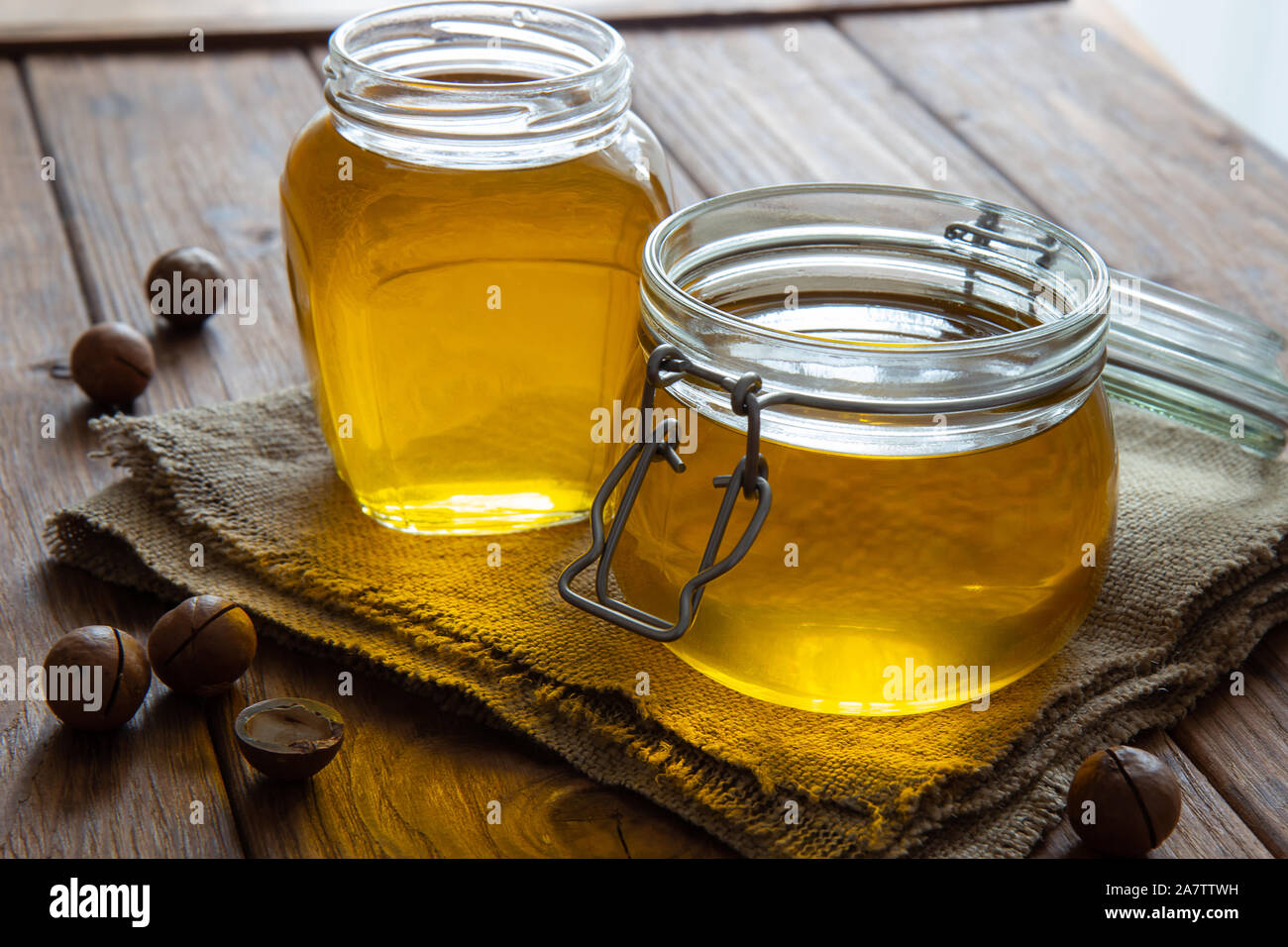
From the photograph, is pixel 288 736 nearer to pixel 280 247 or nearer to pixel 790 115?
pixel 280 247

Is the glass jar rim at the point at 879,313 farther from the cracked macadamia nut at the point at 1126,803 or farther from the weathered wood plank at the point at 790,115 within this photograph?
the weathered wood plank at the point at 790,115

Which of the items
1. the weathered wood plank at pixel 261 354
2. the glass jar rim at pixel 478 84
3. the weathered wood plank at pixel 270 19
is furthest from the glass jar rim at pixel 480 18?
the weathered wood plank at pixel 270 19

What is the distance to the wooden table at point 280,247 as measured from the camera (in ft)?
1.95

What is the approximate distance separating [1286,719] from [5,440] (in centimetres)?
69

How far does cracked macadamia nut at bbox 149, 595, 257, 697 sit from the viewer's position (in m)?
0.64

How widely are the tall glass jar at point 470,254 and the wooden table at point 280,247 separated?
13 cm

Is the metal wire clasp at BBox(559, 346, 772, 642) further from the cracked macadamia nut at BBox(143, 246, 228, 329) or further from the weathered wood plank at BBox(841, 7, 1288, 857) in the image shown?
the cracked macadamia nut at BBox(143, 246, 228, 329)

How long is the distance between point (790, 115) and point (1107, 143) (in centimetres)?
27

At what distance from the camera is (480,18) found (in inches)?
30.1

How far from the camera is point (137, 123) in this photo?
48.3 inches

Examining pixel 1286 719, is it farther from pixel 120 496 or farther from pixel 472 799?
pixel 120 496

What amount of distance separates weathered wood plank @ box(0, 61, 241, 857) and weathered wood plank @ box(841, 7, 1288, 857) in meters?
0.51

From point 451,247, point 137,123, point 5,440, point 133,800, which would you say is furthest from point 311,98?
point 133,800

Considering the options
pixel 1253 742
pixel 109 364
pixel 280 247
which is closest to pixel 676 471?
pixel 1253 742
